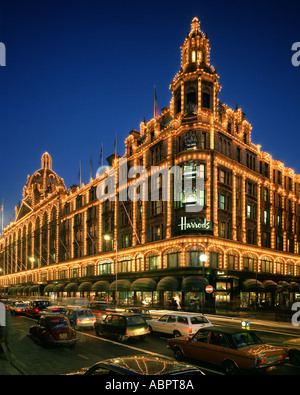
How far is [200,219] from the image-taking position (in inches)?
1720

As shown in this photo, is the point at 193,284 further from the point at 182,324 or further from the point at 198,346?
Result: the point at 198,346

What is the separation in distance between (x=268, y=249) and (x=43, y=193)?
270 ft

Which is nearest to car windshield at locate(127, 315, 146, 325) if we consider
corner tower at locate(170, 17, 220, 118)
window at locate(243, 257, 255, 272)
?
corner tower at locate(170, 17, 220, 118)

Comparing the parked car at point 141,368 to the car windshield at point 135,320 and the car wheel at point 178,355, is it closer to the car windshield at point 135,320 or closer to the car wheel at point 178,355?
the car wheel at point 178,355

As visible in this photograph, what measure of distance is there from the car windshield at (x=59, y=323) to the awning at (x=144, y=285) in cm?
2808

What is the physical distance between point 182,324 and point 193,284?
2060 centimetres

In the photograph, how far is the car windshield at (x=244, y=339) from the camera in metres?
12.7

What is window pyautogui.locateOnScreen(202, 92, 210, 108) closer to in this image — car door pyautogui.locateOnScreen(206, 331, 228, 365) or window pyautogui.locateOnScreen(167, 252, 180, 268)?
window pyautogui.locateOnScreen(167, 252, 180, 268)

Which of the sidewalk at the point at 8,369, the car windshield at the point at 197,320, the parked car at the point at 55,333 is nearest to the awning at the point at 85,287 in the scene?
the parked car at the point at 55,333

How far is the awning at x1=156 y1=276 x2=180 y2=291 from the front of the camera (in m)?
42.9

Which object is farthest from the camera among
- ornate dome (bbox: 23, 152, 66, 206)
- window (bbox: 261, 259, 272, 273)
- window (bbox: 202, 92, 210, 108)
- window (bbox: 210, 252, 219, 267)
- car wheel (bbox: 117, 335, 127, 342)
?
ornate dome (bbox: 23, 152, 66, 206)

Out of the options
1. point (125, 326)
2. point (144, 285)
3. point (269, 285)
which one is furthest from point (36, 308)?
point (269, 285)

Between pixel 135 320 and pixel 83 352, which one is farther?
pixel 135 320

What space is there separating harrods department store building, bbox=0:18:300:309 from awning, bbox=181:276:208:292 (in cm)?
12
